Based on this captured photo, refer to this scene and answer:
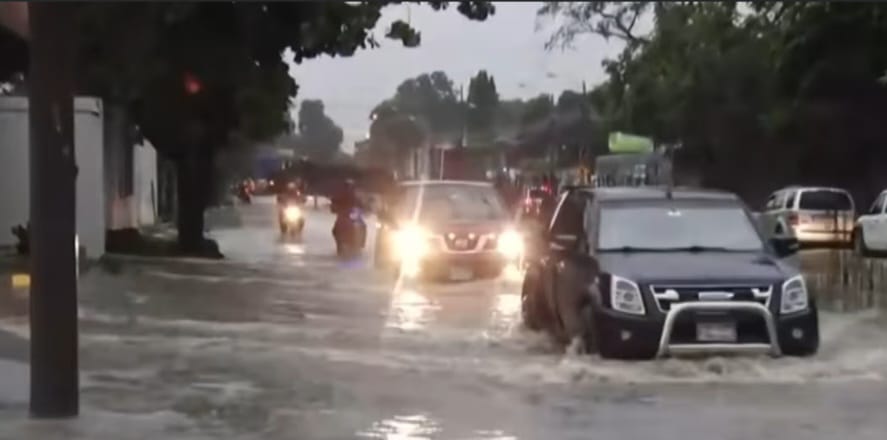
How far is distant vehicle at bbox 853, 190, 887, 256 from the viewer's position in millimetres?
33938

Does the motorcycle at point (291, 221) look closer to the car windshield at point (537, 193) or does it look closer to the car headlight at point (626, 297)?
the car windshield at point (537, 193)

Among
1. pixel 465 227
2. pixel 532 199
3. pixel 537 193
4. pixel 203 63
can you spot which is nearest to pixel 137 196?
pixel 532 199

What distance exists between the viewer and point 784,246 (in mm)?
14969

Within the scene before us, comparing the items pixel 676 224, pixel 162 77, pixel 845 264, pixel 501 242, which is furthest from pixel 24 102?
pixel 676 224

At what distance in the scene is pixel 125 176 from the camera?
38.5 meters

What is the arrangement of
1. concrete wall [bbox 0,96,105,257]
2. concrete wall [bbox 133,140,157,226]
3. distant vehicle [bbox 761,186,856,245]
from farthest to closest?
1. concrete wall [bbox 133,140,157,226]
2. distant vehicle [bbox 761,186,856,245]
3. concrete wall [bbox 0,96,105,257]

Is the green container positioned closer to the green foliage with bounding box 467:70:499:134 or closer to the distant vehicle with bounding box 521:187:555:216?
the distant vehicle with bounding box 521:187:555:216

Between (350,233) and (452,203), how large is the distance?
18.4ft

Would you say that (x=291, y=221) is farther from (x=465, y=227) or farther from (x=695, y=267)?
(x=695, y=267)

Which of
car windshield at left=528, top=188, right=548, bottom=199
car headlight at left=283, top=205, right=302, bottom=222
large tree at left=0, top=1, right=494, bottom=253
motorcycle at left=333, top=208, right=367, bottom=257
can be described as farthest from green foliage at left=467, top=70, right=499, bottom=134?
car headlight at left=283, top=205, right=302, bottom=222

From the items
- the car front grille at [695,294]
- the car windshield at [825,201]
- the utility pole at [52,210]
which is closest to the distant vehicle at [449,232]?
the car windshield at [825,201]

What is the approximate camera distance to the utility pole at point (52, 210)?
1027 centimetres

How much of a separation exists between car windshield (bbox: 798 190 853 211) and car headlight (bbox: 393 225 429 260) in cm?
1336

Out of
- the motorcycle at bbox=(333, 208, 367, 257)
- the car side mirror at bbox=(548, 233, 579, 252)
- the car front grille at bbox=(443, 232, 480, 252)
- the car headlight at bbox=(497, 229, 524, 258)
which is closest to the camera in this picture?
the car side mirror at bbox=(548, 233, 579, 252)
